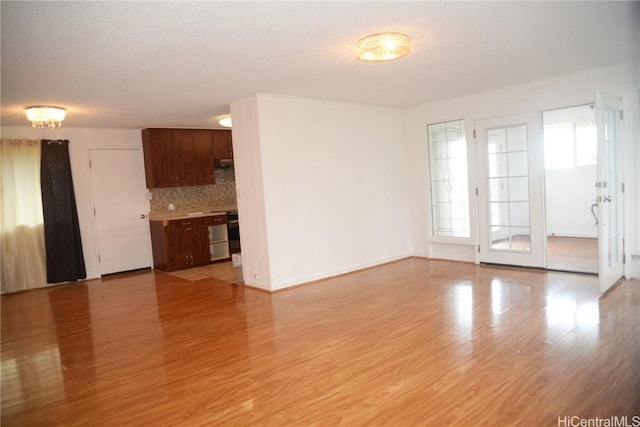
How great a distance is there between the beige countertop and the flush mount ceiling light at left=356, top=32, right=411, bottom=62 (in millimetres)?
5023

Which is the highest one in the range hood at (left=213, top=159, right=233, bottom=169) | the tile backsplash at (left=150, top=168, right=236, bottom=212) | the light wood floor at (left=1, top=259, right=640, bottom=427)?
the range hood at (left=213, top=159, right=233, bottom=169)

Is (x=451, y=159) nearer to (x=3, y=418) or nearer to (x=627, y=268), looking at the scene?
(x=627, y=268)

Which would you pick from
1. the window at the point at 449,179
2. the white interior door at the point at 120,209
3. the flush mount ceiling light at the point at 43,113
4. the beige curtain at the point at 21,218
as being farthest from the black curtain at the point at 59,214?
the window at the point at 449,179

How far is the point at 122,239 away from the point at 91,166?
1.35 meters

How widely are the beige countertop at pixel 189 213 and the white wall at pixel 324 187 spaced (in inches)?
84.8

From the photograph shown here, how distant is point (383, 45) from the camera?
10.6ft

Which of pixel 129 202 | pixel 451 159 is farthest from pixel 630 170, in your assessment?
pixel 129 202

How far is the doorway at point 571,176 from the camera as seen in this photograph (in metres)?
7.78

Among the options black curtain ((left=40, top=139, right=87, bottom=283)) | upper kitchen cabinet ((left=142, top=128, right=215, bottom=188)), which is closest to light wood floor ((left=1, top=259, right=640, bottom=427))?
black curtain ((left=40, top=139, right=87, bottom=283))

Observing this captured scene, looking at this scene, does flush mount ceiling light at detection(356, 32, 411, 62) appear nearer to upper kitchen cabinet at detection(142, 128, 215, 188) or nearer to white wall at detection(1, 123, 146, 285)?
upper kitchen cabinet at detection(142, 128, 215, 188)

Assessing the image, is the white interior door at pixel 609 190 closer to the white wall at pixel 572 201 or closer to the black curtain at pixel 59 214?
the white wall at pixel 572 201

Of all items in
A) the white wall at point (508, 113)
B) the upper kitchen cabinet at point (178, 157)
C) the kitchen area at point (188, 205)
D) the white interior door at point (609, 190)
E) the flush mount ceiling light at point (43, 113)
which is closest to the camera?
the white interior door at point (609, 190)

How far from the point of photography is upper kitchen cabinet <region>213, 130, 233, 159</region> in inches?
314

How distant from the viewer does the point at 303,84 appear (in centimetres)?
475
